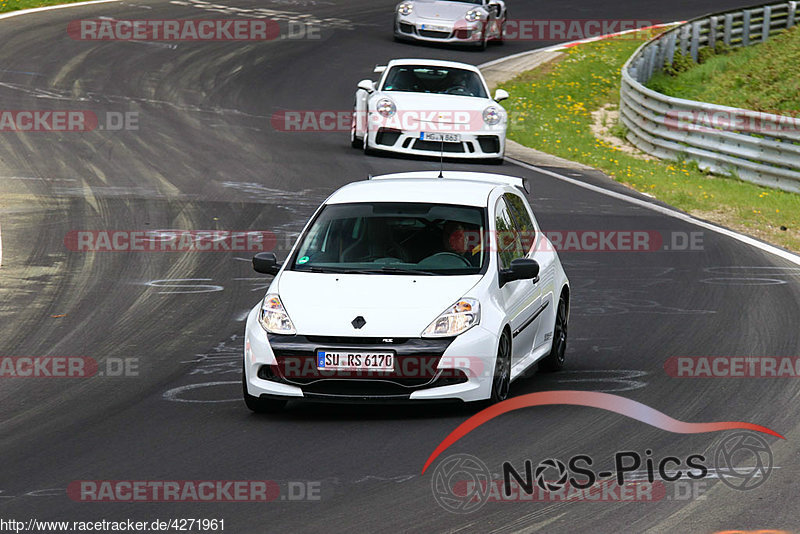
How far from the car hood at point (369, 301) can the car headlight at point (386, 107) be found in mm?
12287

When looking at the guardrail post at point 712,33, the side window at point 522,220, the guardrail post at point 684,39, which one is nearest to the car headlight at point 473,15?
the guardrail post at point 684,39

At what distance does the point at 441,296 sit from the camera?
8.82 m

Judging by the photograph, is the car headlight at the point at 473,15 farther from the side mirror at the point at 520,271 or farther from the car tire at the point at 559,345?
the side mirror at the point at 520,271

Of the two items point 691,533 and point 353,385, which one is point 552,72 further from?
point 691,533

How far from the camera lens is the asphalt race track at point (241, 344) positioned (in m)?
6.88

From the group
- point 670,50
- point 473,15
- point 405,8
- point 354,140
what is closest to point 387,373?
point 354,140

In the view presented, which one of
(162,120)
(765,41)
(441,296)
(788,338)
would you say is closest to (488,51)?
(765,41)

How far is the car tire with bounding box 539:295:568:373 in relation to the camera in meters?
10.3

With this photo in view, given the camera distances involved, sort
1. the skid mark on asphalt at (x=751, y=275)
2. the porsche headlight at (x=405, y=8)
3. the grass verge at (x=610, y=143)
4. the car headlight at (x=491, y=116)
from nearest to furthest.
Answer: the skid mark on asphalt at (x=751, y=275), the grass verge at (x=610, y=143), the car headlight at (x=491, y=116), the porsche headlight at (x=405, y=8)

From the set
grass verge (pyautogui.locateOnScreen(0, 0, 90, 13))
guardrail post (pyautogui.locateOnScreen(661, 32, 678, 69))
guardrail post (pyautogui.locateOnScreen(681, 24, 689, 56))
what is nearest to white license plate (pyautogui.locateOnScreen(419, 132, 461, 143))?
guardrail post (pyautogui.locateOnScreen(661, 32, 678, 69))

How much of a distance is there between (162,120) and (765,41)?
59.6ft

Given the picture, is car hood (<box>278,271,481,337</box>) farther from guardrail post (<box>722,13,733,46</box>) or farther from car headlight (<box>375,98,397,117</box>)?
guardrail post (<box>722,13,733,46</box>)

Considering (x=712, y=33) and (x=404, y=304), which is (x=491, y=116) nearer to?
(x=404, y=304)

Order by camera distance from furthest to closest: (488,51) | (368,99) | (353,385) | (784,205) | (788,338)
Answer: (488,51), (368,99), (784,205), (788,338), (353,385)
